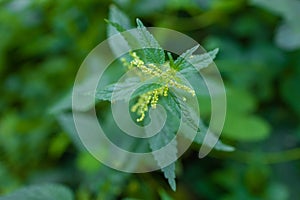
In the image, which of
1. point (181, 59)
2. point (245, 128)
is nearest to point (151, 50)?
point (181, 59)

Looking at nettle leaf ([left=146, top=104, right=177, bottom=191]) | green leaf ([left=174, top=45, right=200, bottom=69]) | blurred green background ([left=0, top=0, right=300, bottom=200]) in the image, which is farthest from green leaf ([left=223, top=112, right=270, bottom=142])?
green leaf ([left=174, top=45, right=200, bottom=69])

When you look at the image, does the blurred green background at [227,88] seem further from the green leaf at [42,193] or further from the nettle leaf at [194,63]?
the nettle leaf at [194,63]

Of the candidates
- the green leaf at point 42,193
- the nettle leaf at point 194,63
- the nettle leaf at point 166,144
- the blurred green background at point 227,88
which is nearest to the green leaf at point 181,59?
the nettle leaf at point 194,63

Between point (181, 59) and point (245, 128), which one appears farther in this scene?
point (245, 128)

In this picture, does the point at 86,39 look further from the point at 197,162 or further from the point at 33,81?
the point at 197,162

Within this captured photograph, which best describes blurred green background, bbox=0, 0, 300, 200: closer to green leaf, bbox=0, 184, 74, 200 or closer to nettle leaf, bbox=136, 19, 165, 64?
green leaf, bbox=0, 184, 74, 200

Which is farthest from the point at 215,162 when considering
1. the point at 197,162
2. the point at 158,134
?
the point at 158,134

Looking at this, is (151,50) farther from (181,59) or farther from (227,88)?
(227,88)
